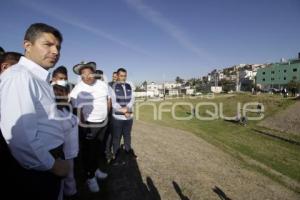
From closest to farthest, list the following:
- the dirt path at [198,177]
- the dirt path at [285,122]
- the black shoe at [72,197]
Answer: the black shoe at [72,197] → the dirt path at [198,177] → the dirt path at [285,122]

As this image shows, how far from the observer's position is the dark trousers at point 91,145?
4902mm

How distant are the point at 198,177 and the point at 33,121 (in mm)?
5013

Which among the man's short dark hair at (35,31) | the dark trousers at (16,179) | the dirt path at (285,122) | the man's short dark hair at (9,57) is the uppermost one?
the man's short dark hair at (35,31)

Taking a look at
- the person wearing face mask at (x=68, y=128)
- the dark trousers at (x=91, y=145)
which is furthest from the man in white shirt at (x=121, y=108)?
the person wearing face mask at (x=68, y=128)

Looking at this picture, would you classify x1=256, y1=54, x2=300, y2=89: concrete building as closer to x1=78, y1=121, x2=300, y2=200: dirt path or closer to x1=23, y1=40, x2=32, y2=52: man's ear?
x1=78, y1=121, x2=300, y2=200: dirt path

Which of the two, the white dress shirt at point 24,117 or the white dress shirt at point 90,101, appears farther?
the white dress shirt at point 90,101

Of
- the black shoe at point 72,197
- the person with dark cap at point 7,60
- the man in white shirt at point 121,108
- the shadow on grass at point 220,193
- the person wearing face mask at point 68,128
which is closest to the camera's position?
the person wearing face mask at point 68,128

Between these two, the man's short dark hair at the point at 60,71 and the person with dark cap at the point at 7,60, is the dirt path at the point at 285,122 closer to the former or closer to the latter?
the man's short dark hair at the point at 60,71

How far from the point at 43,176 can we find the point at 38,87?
719 mm

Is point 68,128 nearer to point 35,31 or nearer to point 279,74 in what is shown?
point 35,31

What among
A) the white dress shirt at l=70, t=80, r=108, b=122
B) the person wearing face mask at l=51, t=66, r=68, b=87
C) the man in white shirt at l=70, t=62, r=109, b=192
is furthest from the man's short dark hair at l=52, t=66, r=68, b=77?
the white dress shirt at l=70, t=80, r=108, b=122

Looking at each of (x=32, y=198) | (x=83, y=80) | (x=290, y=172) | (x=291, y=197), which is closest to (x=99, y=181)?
(x=83, y=80)

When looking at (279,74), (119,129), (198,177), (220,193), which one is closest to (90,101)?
(119,129)

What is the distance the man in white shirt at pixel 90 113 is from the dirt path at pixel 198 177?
110 cm
